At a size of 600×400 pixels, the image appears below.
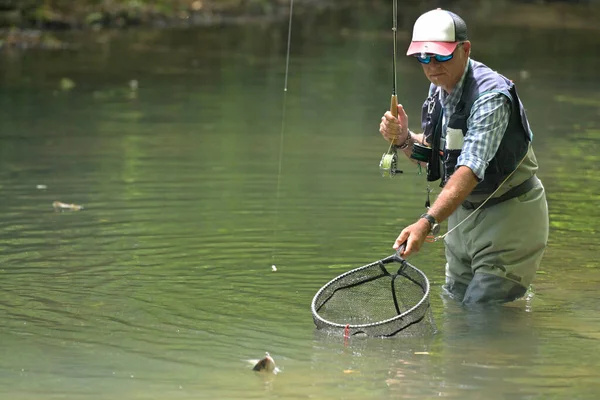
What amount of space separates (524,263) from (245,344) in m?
1.50

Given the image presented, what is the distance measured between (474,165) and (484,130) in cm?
20

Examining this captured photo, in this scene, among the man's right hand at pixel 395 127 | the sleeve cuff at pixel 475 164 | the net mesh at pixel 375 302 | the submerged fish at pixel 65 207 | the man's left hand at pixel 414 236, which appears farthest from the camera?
the submerged fish at pixel 65 207

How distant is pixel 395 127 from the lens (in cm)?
616

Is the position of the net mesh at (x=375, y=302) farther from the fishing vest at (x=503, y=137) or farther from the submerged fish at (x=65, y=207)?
the submerged fish at (x=65, y=207)

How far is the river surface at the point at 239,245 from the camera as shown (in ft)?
18.4

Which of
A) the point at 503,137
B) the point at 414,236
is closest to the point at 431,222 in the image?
the point at 414,236

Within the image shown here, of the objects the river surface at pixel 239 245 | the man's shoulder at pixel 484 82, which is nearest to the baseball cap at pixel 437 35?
the man's shoulder at pixel 484 82

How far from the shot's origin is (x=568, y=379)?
5.52 metres

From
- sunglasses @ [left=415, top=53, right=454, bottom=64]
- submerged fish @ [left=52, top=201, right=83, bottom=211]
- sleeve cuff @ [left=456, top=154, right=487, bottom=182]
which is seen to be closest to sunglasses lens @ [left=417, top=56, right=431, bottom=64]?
sunglasses @ [left=415, top=53, right=454, bottom=64]

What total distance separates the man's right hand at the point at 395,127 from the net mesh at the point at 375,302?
658 millimetres

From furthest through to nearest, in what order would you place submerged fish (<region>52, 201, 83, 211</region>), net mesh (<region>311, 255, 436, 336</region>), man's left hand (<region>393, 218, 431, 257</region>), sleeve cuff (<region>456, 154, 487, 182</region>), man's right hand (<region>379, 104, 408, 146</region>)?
submerged fish (<region>52, 201, 83, 211</region>) → man's right hand (<region>379, 104, 408, 146</region>) → net mesh (<region>311, 255, 436, 336</region>) → sleeve cuff (<region>456, 154, 487, 182</region>) → man's left hand (<region>393, 218, 431, 257</region>)

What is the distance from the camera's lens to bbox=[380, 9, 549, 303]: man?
18.7 ft

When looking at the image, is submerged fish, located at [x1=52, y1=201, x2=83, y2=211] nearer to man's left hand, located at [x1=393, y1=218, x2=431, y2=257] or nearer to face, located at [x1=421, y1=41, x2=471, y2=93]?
face, located at [x1=421, y1=41, x2=471, y2=93]

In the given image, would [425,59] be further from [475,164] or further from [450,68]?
[475,164]
